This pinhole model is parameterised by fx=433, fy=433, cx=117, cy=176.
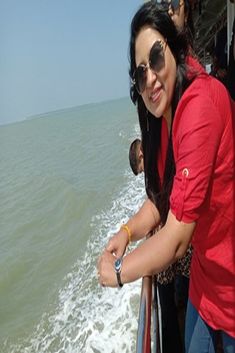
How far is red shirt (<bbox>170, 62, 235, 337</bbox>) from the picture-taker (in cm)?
111

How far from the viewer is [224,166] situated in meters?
1.17

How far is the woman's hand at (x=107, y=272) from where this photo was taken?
135cm

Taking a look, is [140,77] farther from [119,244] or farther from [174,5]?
[174,5]

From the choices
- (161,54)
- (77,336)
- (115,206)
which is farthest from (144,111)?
(115,206)

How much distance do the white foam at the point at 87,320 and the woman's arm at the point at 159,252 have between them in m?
3.57

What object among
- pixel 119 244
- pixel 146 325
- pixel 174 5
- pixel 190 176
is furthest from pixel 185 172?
pixel 174 5

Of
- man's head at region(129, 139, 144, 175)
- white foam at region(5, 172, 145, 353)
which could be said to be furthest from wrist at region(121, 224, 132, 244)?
white foam at region(5, 172, 145, 353)

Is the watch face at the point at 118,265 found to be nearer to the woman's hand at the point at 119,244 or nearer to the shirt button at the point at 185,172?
the woman's hand at the point at 119,244

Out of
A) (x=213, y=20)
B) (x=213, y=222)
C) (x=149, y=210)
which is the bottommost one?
(x=213, y=20)

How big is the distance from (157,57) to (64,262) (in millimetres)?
7911

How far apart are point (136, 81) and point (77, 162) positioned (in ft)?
65.8

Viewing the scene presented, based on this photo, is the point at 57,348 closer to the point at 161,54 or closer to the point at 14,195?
the point at 161,54

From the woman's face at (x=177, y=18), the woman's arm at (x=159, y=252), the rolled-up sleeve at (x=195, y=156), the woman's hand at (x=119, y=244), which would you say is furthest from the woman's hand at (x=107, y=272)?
the woman's face at (x=177, y=18)

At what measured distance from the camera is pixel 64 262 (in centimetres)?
882
